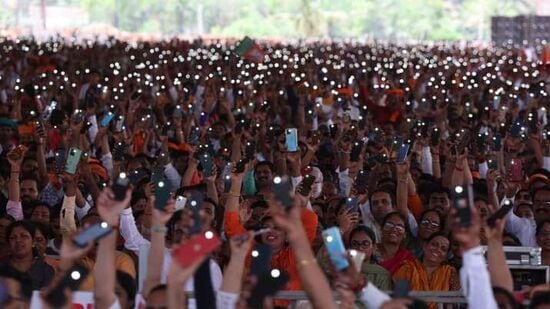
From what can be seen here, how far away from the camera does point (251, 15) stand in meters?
65.7

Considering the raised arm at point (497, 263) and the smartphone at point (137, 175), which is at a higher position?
the smartphone at point (137, 175)

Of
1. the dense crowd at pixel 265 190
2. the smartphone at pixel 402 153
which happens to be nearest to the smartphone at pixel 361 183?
the dense crowd at pixel 265 190

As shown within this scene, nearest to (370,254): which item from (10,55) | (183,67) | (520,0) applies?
(183,67)

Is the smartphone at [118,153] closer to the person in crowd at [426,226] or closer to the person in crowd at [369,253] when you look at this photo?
the person in crowd at [426,226]

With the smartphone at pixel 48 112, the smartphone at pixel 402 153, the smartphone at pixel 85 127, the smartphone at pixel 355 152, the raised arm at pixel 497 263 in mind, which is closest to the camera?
the raised arm at pixel 497 263

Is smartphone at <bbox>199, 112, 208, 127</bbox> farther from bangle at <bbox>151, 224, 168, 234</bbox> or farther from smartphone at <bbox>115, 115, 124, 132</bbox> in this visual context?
bangle at <bbox>151, 224, 168, 234</bbox>

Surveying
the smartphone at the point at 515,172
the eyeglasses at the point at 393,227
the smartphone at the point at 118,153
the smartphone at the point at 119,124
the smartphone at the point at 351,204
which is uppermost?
the smartphone at the point at 119,124

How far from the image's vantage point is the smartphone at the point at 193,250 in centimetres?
534

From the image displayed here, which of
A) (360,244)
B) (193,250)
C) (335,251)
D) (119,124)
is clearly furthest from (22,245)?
(119,124)

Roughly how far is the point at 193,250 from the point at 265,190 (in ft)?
15.8

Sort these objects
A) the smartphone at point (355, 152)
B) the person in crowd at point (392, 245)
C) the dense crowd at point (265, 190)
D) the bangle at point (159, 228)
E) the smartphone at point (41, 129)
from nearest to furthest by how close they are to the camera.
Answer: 1. the dense crowd at point (265, 190)
2. the bangle at point (159, 228)
3. the person in crowd at point (392, 245)
4. the smartphone at point (355, 152)
5. the smartphone at point (41, 129)

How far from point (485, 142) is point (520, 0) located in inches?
2303

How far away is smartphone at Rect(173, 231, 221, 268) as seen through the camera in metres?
5.34

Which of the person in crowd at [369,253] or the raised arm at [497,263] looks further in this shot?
the person in crowd at [369,253]
